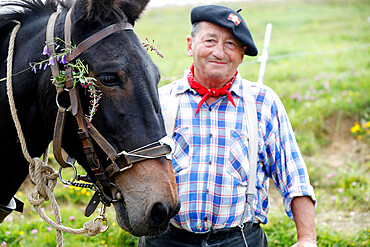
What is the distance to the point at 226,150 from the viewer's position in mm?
2688

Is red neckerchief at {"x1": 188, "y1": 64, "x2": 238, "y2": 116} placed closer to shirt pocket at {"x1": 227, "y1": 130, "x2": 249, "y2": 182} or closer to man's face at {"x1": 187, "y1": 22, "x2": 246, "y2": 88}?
man's face at {"x1": 187, "y1": 22, "x2": 246, "y2": 88}

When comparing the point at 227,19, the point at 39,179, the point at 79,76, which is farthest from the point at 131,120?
the point at 227,19

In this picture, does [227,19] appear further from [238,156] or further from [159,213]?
[159,213]

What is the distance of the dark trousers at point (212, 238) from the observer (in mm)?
2666

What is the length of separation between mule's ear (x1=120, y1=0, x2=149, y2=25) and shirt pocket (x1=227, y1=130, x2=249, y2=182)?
105 centimetres

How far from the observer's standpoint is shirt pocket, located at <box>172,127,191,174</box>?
8.89 ft

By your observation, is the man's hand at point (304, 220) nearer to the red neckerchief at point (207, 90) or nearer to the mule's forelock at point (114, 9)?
the red neckerchief at point (207, 90)

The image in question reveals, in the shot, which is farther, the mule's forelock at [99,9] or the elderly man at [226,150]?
the elderly man at [226,150]

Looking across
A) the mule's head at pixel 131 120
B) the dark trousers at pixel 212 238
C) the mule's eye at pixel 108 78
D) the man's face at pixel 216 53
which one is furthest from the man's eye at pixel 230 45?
the dark trousers at pixel 212 238

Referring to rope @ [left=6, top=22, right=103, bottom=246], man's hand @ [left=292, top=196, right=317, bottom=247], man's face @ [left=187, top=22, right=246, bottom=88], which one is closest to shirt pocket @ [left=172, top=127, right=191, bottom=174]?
man's face @ [left=187, top=22, right=246, bottom=88]

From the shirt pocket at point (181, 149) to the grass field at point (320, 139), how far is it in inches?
33.3

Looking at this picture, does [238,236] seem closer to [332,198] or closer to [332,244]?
[332,244]

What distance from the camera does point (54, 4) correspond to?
241cm

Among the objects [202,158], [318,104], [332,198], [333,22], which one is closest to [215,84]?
[202,158]
